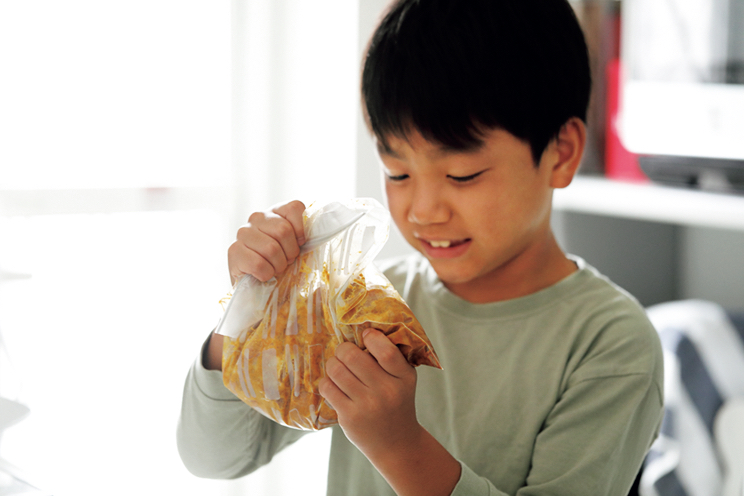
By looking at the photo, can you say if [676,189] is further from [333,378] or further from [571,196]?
[333,378]

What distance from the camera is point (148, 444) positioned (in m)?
0.94

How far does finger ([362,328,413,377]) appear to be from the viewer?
518mm

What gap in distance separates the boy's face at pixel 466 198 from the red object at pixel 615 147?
1.62 ft

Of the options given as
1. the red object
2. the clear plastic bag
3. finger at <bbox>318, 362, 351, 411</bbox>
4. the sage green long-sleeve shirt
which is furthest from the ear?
the red object

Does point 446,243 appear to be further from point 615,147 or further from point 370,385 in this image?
point 615,147

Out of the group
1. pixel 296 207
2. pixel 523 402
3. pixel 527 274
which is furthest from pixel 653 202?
pixel 296 207

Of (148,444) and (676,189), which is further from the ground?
(676,189)

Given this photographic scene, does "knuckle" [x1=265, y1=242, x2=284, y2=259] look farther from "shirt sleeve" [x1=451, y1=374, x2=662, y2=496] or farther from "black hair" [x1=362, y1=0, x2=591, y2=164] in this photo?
"shirt sleeve" [x1=451, y1=374, x2=662, y2=496]

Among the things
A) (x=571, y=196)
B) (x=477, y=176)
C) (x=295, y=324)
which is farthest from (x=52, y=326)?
(x=571, y=196)

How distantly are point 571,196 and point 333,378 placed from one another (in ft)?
2.46

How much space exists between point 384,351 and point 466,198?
0.63 ft

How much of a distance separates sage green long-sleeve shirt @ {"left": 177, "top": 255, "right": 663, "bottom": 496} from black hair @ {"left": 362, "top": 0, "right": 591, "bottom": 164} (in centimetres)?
19

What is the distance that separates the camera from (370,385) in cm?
52

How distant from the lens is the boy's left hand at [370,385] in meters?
0.52
